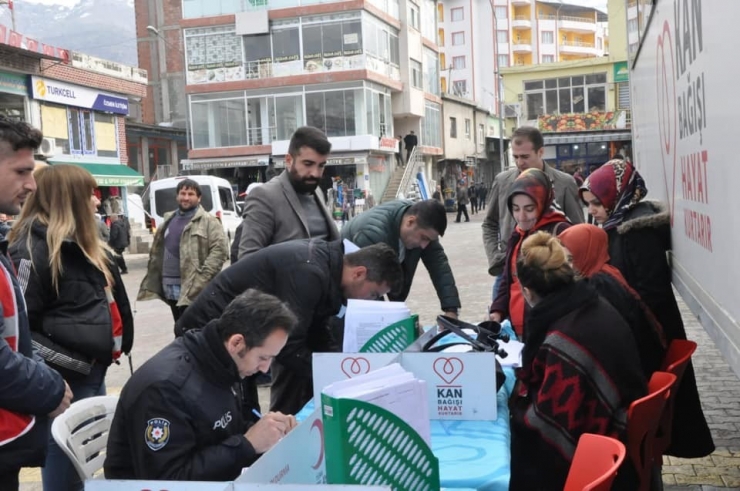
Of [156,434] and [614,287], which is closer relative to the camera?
[156,434]

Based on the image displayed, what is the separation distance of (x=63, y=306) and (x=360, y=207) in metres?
28.5

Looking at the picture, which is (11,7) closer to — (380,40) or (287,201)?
(380,40)

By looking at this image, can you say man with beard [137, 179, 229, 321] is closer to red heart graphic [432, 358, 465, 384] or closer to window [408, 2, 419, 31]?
red heart graphic [432, 358, 465, 384]

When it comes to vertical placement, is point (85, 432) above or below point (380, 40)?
below

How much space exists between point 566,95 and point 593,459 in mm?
41807

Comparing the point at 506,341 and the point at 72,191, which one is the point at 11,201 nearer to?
the point at 72,191

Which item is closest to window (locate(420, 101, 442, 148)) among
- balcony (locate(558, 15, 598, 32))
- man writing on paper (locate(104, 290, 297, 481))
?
man writing on paper (locate(104, 290, 297, 481))

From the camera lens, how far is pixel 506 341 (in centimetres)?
367

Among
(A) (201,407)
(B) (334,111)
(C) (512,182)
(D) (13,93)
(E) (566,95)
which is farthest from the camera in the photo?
(E) (566,95)

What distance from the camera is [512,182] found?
5340 mm

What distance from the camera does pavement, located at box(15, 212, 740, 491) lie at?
423 centimetres

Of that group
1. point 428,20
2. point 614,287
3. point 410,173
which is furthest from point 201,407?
point 428,20

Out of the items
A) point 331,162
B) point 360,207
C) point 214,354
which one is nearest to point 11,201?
point 214,354

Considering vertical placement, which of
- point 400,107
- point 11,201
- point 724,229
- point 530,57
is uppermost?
point 530,57
